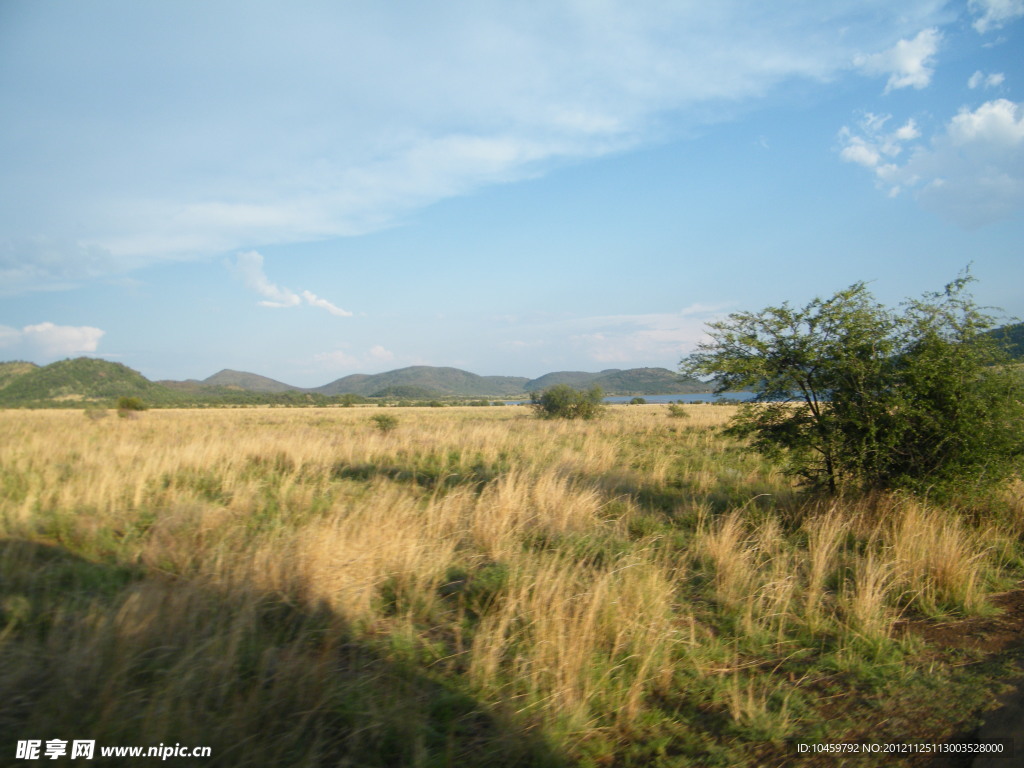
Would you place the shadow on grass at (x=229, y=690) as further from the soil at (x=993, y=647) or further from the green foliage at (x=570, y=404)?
the green foliage at (x=570, y=404)

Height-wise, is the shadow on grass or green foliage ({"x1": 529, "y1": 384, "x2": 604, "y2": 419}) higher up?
green foliage ({"x1": 529, "y1": 384, "x2": 604, "y2": 419})

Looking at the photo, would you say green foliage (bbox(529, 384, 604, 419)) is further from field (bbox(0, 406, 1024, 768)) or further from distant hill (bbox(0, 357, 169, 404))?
distant hill (bbox(0, 357, 169, 404))

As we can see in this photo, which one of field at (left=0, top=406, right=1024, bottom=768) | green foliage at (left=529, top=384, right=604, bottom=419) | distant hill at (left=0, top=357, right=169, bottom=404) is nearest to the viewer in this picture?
field at (left=0, top=406, right=1024, bottom=768)

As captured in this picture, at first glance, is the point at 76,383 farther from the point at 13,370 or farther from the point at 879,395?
the point at 879,395

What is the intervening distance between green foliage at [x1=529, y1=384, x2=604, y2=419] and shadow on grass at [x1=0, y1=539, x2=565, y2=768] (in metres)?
27.0

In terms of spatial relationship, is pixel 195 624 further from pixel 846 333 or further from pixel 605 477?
pixel 846 333

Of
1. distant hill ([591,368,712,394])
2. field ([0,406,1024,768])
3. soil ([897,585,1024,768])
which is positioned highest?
distant hill ([591,368,712,394])

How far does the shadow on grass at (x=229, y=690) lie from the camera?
2.46 metres

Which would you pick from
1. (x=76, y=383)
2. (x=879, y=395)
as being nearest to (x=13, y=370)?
(x=76, y=383)

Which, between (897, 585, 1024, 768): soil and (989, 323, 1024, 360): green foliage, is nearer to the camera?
(897, 585, 1024, 768): soil

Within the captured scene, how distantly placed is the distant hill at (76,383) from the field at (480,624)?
2885cm

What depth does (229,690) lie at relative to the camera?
9.16ft

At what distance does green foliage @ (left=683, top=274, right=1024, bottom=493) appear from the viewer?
20.4 ft

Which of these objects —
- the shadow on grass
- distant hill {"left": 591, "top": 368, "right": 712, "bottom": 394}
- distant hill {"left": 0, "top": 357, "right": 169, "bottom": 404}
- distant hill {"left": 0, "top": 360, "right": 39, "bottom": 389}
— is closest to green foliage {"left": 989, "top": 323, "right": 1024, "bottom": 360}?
the shadow on grass
